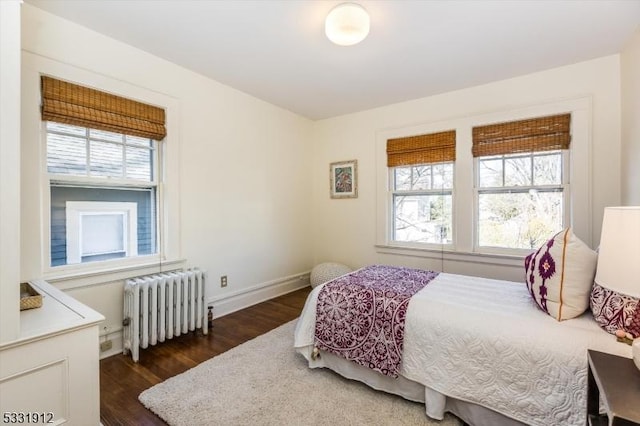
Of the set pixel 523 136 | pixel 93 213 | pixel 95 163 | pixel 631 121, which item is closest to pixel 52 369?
pixel 93 213

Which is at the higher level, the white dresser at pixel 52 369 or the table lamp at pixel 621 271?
the table lamp at pixel 621 271

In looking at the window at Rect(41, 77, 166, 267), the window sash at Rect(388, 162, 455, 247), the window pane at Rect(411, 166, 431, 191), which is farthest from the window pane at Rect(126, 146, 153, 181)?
the window pane at Rect(411, 166, 431, 191)

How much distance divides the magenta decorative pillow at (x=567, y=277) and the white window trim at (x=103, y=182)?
2834 millimetres

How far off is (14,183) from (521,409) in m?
2.44

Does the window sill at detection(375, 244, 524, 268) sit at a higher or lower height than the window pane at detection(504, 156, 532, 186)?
lower

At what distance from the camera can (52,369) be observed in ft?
4.11

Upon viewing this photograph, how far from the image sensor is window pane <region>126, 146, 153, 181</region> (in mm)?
2535

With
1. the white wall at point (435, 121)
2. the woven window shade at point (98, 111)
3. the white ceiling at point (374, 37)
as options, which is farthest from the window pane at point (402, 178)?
the woven window shade at point (98, 111)

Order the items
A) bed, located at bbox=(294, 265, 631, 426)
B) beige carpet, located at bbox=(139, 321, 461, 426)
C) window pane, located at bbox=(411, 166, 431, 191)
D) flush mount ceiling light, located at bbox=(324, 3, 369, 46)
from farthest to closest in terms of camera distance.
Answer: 1. window pane, located at bbox=(411, 166, 431, 191)
2. flush mount ceiling light, located at bbox=(324, 3, 369, 46)
3. beige carpet, located at bbox=(139, 321, 461, 426)
4. bed, located at bbox=(294, 265, 631, 426)

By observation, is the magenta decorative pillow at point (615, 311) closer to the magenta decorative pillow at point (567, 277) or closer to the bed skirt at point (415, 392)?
the magenta decorative pillow at point (567, 277)

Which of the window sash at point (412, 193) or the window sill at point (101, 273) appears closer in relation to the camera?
the window sill at point (101, 273)

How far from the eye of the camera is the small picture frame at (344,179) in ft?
13.3

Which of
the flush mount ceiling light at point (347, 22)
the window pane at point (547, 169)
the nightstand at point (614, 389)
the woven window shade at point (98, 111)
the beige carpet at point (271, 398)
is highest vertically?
the flush mount ceiling light at point (347, 22)

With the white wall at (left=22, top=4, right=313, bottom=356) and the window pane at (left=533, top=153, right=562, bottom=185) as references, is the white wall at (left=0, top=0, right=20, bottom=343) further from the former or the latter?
the window pane at (left=533, top=153, right=562, bottom=185)
